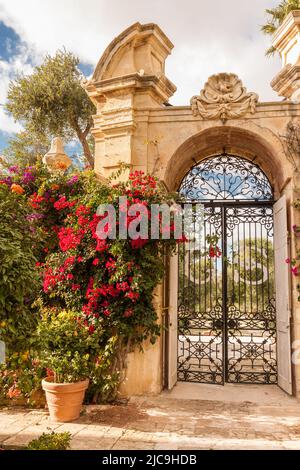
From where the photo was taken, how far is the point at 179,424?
467cm

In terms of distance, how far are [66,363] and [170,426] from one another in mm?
1438

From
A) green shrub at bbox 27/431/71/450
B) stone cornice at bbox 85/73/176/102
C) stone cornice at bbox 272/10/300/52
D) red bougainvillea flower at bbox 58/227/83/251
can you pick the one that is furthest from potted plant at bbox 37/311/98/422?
A: stone cornice at bbox 272/10/300/52

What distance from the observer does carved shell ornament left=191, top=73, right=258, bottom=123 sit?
245 inches

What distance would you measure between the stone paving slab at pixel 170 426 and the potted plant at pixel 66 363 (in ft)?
0.65

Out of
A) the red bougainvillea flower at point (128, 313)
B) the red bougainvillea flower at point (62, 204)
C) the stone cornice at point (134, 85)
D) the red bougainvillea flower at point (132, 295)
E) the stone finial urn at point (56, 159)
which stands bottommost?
the red bougainvillea flower at point (128, 313)

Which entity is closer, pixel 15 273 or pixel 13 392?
pixel 15 273

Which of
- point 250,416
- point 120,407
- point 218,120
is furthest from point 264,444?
point 218,120

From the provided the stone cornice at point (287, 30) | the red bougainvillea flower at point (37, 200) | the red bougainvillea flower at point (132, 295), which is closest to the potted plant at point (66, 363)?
the red bougainvillea flower at point (132, 295)

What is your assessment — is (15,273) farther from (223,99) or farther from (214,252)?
(223,99)

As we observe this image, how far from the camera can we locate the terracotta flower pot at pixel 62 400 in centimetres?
473

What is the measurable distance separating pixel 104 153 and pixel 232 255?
2799 millimetres

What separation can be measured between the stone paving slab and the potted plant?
200 mm

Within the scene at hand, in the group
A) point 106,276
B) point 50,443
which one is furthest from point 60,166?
point 50,443

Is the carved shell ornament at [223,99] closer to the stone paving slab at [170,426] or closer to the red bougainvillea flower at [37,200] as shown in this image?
the red bougainvillea flower at [37,200]
